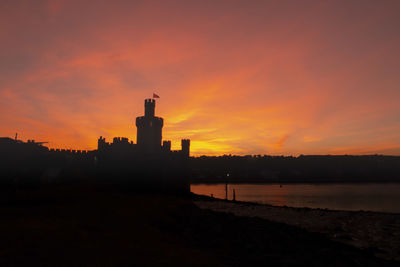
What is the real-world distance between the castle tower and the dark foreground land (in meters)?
59.5

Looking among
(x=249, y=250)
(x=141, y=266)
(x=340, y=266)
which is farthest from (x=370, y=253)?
(x=141, y=266)

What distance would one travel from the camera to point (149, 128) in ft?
270

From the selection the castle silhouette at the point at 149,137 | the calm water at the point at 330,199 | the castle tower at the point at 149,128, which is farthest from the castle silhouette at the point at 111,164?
the calm water at the point at 330,199

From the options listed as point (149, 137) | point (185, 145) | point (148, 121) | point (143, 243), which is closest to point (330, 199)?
point (185, 145)

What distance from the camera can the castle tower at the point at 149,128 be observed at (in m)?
81.8

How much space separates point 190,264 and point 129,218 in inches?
414

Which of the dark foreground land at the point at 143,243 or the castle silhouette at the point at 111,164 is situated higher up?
the castle silhouette at the point at 111,164

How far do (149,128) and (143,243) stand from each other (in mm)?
68690

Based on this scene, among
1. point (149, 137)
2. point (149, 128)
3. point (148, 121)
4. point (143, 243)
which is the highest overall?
point (148, 121)

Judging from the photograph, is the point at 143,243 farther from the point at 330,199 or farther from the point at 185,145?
the point at 330,199

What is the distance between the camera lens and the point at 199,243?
1703 cm

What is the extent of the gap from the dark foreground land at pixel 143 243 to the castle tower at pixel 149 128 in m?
59.5

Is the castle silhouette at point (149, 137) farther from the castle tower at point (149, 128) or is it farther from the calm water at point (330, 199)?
the calm water at point (330, 199)

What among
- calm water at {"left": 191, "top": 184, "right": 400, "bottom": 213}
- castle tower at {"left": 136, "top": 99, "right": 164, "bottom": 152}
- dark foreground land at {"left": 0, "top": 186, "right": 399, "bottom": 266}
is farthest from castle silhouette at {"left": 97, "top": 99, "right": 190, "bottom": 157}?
dark foreground land at {"left": 0, "top": 186, "right": 399, "bottom": 266}
